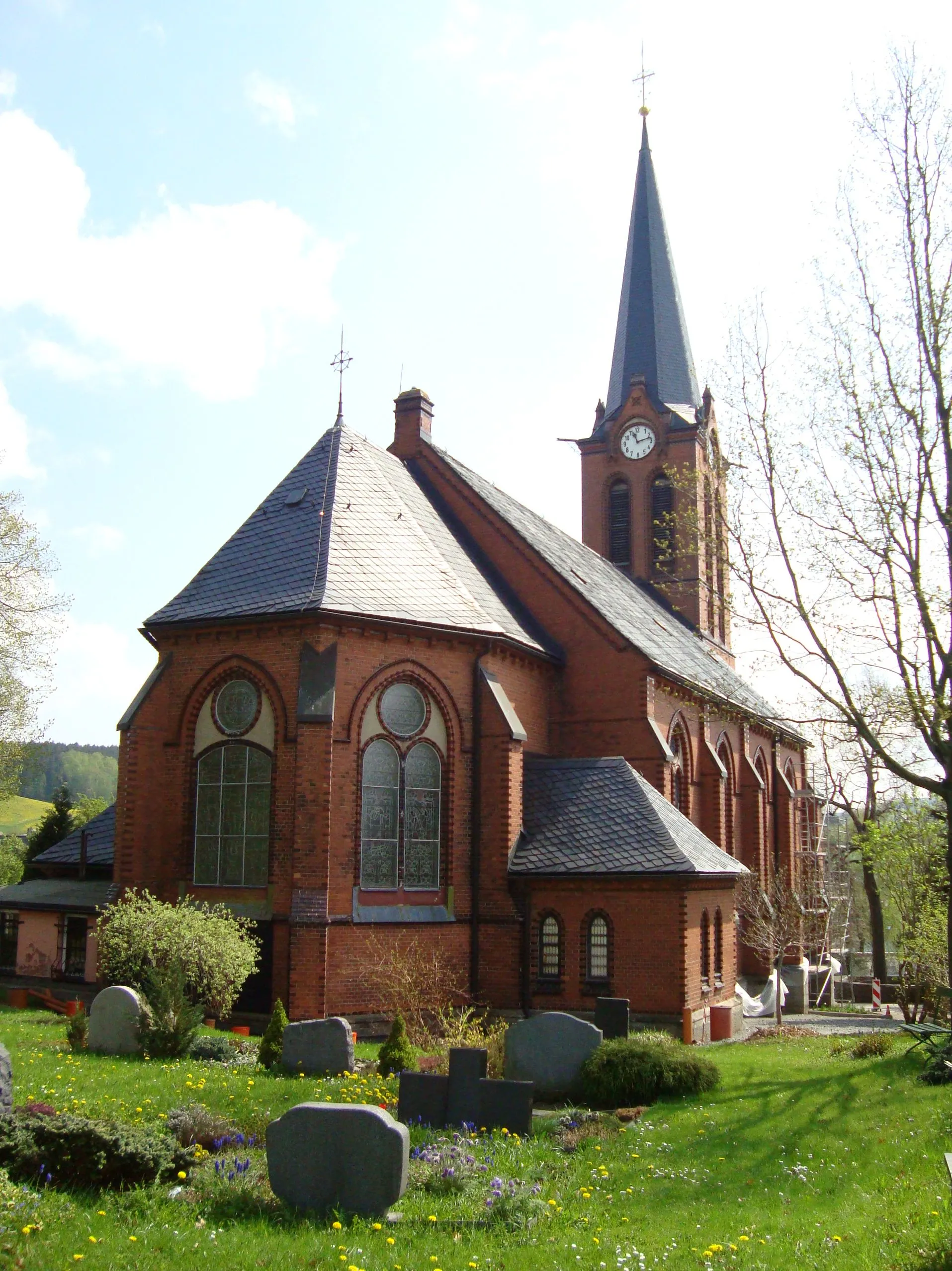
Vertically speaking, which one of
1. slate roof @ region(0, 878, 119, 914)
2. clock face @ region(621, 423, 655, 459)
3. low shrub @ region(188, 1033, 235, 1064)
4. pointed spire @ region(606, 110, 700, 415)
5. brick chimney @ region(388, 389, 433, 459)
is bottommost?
low shrub @ region(188, 1033, 235, 1064)

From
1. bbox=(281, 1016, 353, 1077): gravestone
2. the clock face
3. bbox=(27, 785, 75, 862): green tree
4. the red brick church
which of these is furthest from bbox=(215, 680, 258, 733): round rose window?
the clock face

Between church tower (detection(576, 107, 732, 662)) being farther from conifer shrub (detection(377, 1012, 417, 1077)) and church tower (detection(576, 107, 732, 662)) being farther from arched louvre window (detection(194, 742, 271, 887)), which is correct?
conifer shrub (detection(377, 1012, 417, 1077))

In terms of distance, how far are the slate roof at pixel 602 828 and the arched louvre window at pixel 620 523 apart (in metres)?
17.5

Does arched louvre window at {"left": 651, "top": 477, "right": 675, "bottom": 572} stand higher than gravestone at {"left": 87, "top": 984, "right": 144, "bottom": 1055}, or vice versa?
arched louvre window at {"left": 651, "top": 477, "right": 675, "bottom": 572}

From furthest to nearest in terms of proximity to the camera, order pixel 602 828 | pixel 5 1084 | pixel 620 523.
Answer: pixel 620 523, pixel 602 828, pixel 5 1084

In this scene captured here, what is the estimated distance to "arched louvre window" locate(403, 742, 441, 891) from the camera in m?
21.7

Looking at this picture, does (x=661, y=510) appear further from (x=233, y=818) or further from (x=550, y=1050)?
(x=550, y=1050)

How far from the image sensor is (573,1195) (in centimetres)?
966

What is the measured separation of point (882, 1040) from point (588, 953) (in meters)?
5.94

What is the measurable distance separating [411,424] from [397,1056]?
19.1 metres

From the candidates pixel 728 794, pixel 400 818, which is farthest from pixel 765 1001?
→ pixel 400 818

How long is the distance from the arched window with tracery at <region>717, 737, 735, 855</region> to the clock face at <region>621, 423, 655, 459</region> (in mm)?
11725

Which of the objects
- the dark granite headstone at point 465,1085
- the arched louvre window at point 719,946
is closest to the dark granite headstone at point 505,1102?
the dark granite headstone at point 465,1085

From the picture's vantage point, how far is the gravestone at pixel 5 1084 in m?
9.19
